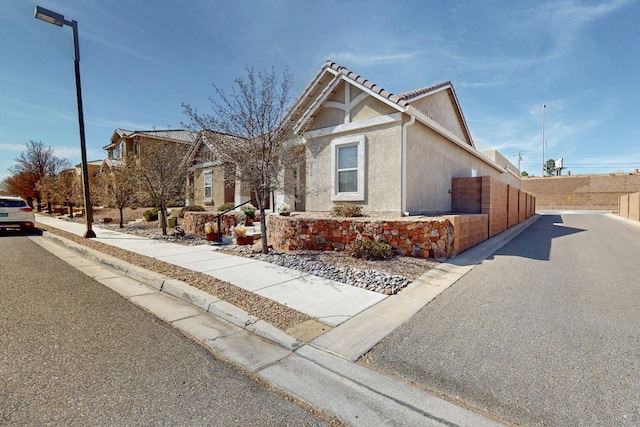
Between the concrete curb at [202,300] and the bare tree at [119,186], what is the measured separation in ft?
20.8

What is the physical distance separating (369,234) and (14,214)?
50.7 ft

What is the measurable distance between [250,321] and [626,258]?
9632mm

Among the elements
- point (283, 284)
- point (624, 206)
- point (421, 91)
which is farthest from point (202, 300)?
point (624, 206)

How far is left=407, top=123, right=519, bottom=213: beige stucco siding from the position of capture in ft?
31.4

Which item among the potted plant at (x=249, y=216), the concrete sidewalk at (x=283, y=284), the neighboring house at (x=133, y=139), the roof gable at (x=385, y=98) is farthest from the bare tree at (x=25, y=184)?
the roof gable at (x=385, y=98)

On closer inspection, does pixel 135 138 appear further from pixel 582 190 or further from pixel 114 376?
pixel 582 190

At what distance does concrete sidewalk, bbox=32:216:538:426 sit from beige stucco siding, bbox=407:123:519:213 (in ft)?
10.2

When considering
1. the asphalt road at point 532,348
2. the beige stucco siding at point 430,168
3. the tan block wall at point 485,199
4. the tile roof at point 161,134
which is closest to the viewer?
the asphalt road at point 532,348

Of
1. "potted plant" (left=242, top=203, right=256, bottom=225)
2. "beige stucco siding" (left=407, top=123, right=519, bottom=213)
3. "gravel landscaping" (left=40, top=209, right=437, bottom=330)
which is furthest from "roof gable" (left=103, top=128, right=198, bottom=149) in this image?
"beige stucco siding" (left=407, top=123, right=519, bottom=213)

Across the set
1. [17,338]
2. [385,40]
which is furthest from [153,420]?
[385,40]

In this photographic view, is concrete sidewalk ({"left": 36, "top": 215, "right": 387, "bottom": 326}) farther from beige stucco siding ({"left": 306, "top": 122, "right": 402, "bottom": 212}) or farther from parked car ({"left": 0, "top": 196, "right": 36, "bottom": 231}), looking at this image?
parked car ({"left": 0, "top": 196, "right": 36, "bottom": 231})

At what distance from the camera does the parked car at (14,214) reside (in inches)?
500

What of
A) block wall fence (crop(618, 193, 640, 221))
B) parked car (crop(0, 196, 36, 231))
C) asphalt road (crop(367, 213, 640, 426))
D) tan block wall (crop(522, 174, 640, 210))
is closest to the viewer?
asphalt road (crop(367, 213, 640, 426))

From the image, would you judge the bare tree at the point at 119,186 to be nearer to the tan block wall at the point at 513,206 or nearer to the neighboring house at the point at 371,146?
the neighboring house at the point at 371,146
